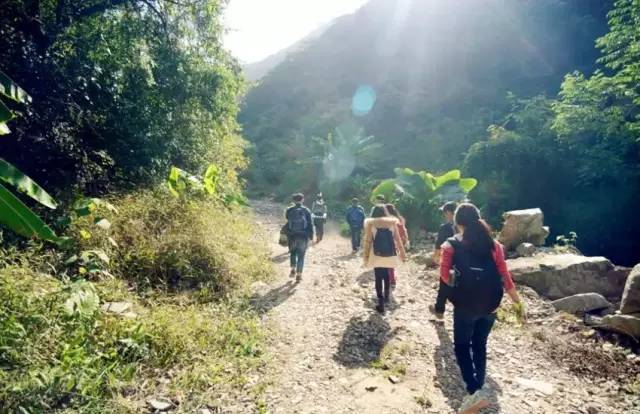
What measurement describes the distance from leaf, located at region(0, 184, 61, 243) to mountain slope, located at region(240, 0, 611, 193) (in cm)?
2012

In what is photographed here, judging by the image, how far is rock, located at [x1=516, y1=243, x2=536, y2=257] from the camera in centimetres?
854

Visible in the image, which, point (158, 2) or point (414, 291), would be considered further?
point (158, 2)

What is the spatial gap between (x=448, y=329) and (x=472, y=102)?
29.0 meters

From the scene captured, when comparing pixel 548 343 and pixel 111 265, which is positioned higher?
pixel 111 265

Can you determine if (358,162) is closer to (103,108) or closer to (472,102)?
(472,102)

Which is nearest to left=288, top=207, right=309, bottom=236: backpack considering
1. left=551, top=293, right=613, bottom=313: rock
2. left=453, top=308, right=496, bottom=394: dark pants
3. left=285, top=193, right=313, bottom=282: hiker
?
left=285, top=193, right=313, bottom=282: hiker

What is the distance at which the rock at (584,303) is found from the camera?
6055mm

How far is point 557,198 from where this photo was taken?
16.6m

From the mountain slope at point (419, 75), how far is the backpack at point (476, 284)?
20329mm

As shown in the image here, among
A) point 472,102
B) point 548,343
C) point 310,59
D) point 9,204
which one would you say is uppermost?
point 310,59

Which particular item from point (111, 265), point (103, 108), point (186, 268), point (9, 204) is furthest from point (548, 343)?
point (103, 108)

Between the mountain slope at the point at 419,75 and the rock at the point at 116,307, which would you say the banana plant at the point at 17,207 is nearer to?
the rock at the point at 116,307

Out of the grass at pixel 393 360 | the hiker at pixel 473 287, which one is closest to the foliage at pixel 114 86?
the grass at pixel 393 360

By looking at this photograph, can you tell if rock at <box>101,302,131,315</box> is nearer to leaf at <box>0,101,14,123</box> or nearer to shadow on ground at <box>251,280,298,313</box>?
shadow on ground at <box>251,280,298,313</box>
